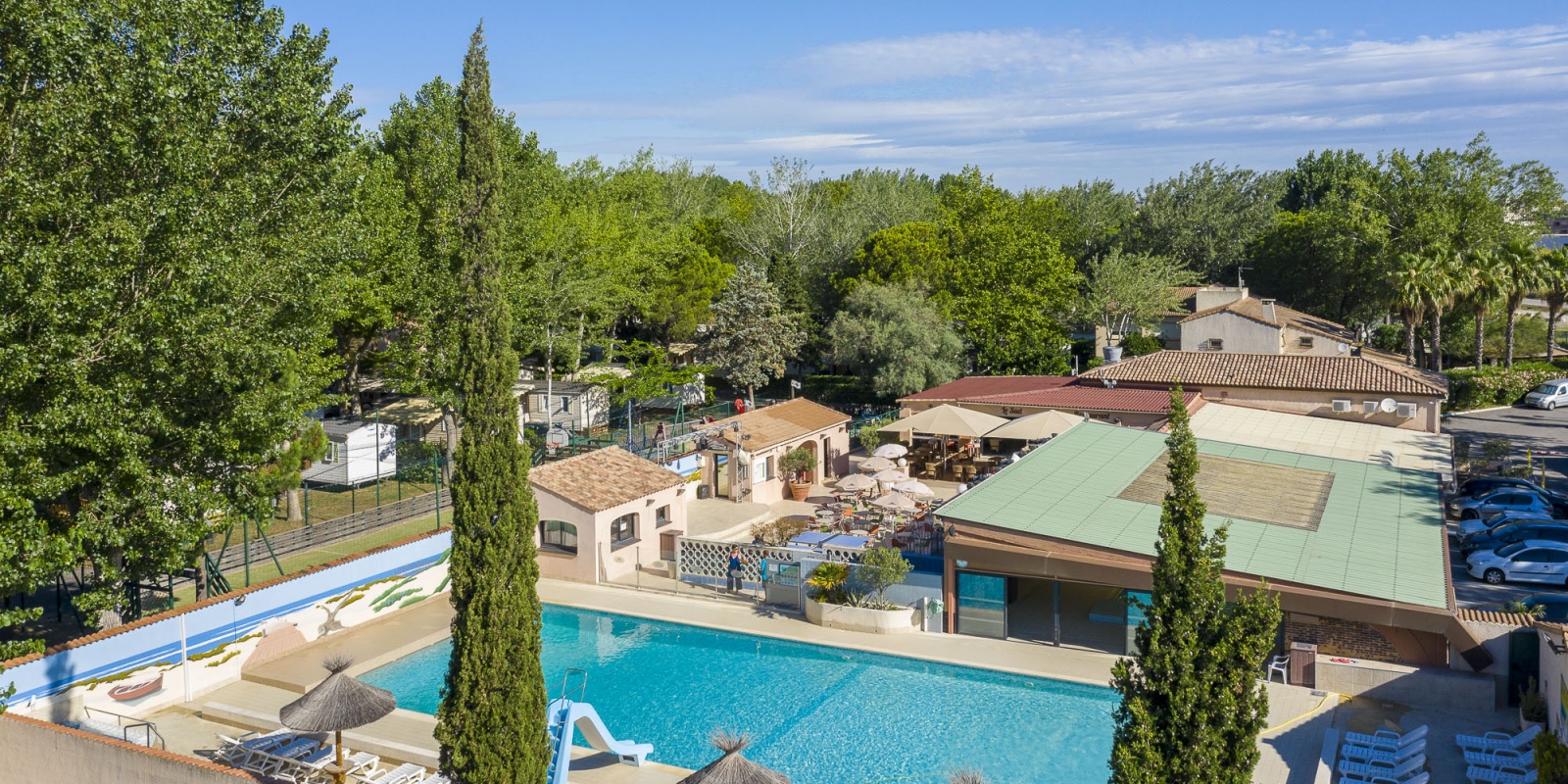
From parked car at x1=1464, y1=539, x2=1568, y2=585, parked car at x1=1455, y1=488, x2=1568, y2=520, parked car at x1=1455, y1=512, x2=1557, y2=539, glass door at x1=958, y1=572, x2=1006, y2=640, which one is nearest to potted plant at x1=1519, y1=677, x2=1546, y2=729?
glass door at x1=958, y1=572, x2=1006, y2=640

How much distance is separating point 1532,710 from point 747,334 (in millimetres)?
38167

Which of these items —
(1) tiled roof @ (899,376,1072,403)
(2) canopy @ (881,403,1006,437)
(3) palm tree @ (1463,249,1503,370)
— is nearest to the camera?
(2) canopy @ (881,403,1006,437)

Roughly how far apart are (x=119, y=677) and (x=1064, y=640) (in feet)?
57.8

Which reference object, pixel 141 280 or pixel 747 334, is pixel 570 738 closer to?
pixel 141 280

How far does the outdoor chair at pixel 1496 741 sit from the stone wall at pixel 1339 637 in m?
3.09

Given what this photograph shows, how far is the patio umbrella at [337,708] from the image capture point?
15414 mm

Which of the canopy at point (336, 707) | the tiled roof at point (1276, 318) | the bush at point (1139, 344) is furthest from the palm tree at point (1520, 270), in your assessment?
the canopy at point (336, 707)

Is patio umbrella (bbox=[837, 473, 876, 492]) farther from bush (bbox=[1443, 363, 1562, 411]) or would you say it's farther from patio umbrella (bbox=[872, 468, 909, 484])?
bush (bbox=[1443, 363, 1562, 411])

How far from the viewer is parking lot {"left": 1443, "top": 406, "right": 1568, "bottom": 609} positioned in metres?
24.6

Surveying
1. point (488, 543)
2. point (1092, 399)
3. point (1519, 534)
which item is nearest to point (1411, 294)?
point (1092, 399)

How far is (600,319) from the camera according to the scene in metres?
51.4

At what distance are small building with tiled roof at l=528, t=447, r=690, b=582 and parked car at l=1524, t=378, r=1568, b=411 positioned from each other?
142 feet

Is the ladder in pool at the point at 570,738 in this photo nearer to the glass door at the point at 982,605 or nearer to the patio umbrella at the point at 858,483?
the glass door at the point at 982,605

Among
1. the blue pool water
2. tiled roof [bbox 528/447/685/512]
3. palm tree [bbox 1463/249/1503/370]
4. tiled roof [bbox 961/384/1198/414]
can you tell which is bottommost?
the blue pool water
